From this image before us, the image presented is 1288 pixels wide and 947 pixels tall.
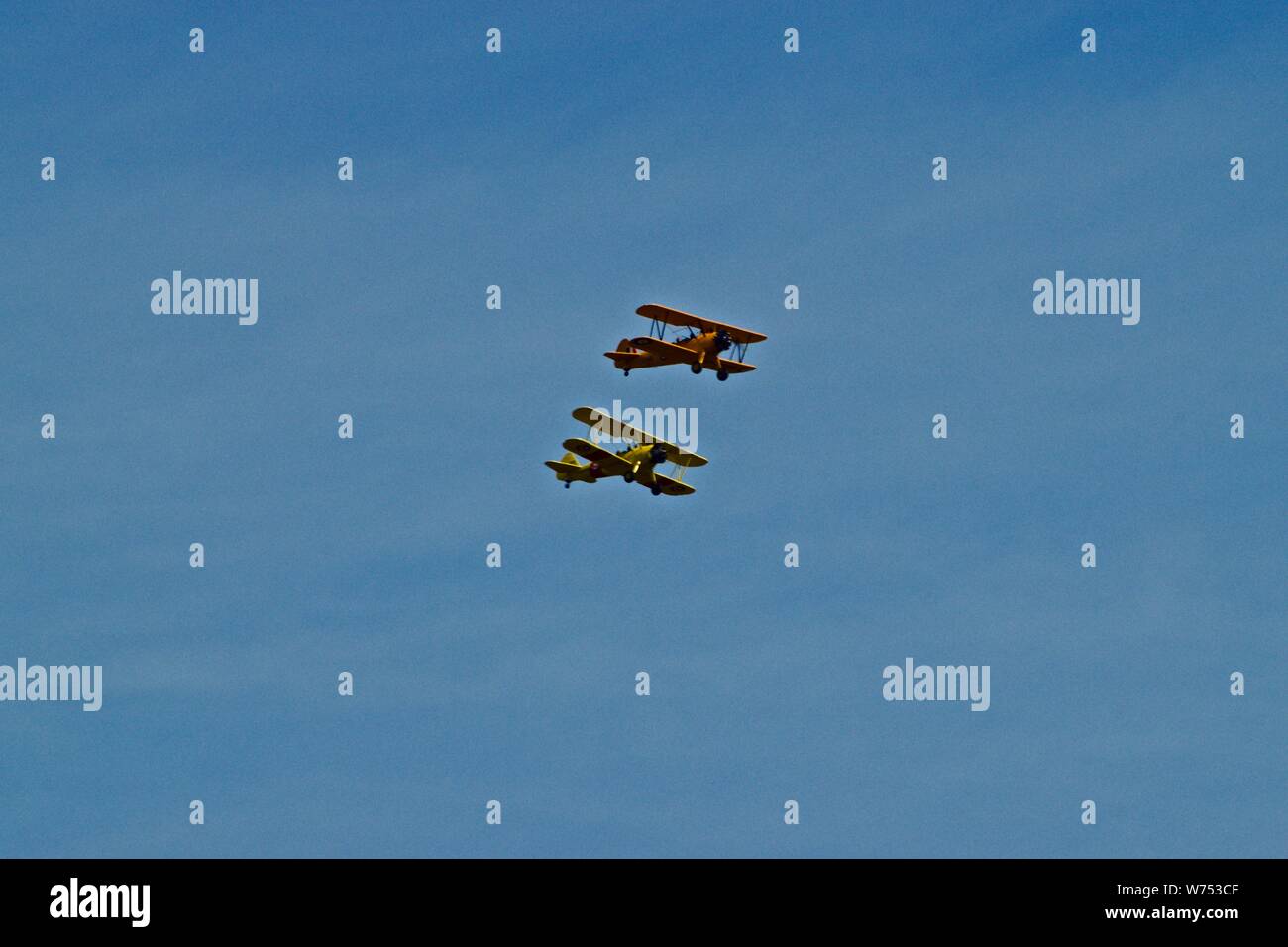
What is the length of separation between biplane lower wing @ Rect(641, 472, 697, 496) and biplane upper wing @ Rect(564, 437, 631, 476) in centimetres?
219

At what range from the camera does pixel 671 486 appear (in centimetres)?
14088

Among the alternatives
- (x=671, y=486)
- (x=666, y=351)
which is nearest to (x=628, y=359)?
(x=666, y=351)

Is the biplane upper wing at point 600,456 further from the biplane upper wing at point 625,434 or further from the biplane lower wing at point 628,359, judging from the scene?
the biplane lower wing at point 628,359

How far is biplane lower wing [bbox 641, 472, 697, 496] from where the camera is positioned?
139250 mm

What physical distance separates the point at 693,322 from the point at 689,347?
138 centimetres

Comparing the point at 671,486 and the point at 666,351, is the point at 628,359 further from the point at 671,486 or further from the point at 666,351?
the point at 671,486

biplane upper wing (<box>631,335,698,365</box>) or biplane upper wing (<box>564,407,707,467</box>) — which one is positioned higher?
biplane upper wing (<box>631,335,698,365</box>)

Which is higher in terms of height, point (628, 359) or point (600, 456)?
point (628, 359)

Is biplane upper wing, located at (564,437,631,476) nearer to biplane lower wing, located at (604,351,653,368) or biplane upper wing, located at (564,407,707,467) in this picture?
biplane upper wing, located at (564,407,707,467)

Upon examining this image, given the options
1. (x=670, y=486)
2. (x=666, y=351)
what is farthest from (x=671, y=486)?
(x=666, y=351)

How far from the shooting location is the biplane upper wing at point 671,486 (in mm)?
139375
